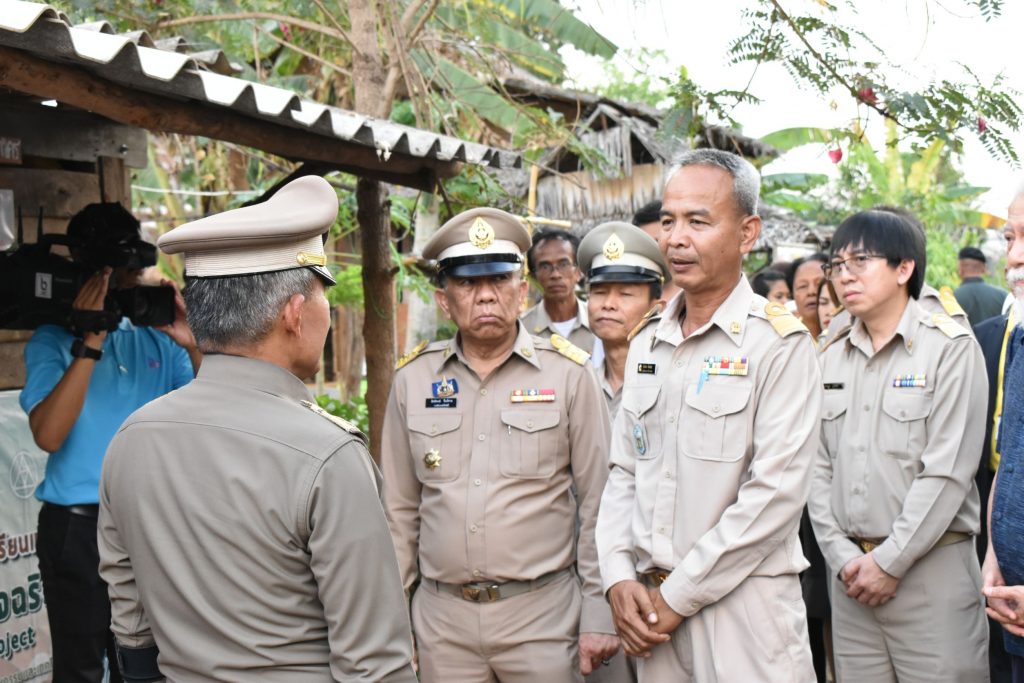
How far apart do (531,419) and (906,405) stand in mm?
1378

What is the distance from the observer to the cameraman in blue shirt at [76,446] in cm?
334

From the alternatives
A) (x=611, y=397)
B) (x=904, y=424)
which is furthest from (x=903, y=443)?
(x=611, y=397)

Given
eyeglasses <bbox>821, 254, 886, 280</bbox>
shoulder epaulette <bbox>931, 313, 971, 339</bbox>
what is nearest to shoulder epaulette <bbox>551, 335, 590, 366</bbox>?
eyeglasses <bbox>821, 254, 886, 280</bbox>

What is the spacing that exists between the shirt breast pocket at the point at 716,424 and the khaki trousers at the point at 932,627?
1192mm

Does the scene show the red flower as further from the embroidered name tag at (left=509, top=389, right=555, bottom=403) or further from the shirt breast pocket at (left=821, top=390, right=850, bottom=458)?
the embroidered name tag at (left=509, top=389, right=555, bottom=403)

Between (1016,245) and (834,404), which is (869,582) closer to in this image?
(834,404)

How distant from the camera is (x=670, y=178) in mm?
2703

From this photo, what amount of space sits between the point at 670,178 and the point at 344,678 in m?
1.65

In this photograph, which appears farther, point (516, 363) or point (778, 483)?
point (516, 363)

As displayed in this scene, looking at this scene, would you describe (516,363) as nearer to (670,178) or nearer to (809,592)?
(670,178)

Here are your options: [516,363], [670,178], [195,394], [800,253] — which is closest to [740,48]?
[670,178]

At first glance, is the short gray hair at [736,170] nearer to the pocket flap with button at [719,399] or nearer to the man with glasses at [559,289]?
the pocket flap with button at [719,399]

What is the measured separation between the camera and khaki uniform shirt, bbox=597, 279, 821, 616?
7.93ft

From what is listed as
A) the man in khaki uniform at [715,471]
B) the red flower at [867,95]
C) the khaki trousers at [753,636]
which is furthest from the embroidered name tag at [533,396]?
the red flower at [867,95]
